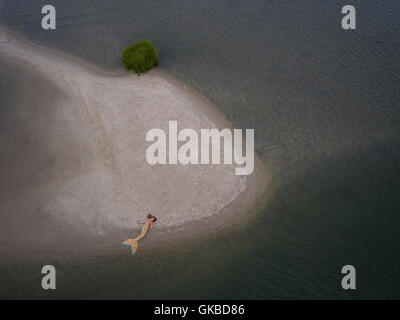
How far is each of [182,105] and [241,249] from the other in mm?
10180

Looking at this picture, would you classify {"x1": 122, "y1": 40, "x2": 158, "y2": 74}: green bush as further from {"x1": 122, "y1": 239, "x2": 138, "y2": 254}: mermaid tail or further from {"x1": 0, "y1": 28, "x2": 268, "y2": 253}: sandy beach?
{"x1": 122, "y1": 239, "x2": 138, "y2": 254}: mermaid tail

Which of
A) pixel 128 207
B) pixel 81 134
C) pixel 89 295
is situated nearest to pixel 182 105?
pixel 81 134

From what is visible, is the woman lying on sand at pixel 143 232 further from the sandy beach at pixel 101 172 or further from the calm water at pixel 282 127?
the calm water at pixel 282 127

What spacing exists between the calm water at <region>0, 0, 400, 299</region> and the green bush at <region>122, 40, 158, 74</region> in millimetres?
1235

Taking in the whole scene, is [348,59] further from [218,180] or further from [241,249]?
[241,249]

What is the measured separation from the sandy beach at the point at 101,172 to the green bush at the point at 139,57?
0.93m

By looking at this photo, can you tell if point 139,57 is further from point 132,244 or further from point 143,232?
point 132,244

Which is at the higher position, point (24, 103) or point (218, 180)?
point (24, 103)

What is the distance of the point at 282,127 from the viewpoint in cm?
2238

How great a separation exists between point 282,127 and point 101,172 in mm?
10476

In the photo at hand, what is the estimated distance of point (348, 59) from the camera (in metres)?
26.8

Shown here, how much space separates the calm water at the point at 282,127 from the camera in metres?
15.7

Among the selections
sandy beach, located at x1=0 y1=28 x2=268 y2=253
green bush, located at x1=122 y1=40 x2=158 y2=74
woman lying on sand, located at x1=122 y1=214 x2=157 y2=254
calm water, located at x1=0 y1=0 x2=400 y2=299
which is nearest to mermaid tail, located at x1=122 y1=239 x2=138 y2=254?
woman lying on sand, located at x1=122 y1=214 x2=157 y2=254

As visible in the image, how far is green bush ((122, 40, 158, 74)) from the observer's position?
25.5m
